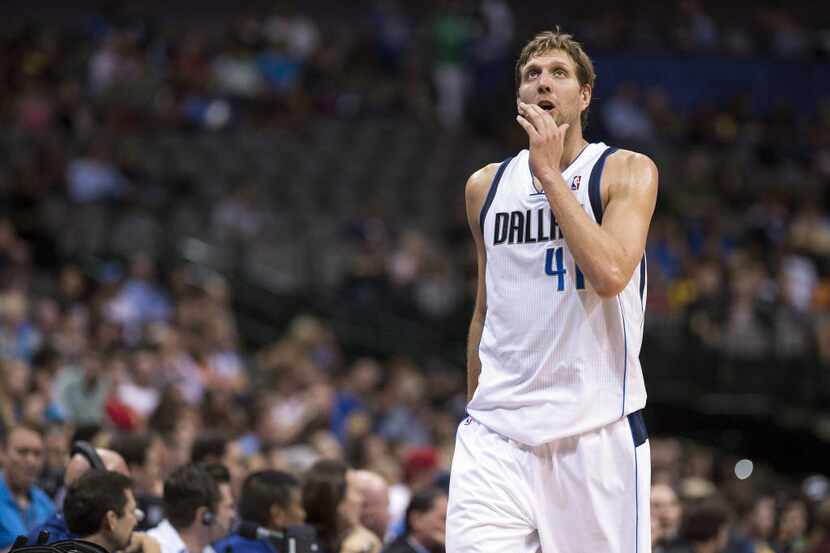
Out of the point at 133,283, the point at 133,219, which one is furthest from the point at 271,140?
the point at 133,283

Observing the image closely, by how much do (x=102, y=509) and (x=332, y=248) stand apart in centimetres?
1061

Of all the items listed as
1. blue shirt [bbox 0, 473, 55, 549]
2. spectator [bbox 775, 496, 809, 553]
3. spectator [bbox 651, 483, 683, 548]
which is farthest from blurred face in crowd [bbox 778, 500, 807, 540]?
blue shirt [bbox 0, 473, 55, 549]

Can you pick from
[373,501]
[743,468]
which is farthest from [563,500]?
[743,468]

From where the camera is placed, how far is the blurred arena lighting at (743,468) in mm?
13794

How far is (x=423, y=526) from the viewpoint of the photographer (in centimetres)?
687

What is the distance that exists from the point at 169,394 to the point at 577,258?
5.49 metres

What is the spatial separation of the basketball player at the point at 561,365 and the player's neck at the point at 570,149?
4 cm

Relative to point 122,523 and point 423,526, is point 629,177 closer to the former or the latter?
point 122,523

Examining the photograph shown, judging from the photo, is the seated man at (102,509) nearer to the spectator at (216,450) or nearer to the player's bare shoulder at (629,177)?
the spectator at (216,450)

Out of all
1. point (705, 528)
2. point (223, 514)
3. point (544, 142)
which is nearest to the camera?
point (544, 142)

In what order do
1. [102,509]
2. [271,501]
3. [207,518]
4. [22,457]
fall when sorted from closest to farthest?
[102,509] → [207,518] → [271,501] → [22,457]

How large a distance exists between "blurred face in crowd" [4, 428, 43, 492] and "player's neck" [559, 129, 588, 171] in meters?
3.29

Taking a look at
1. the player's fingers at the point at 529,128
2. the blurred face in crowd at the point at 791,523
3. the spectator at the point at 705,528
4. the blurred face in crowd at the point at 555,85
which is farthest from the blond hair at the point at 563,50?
the blurred face in crowd at the point at 791,523

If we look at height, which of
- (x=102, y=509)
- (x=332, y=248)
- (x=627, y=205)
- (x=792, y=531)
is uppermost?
(x=332, y=248)
